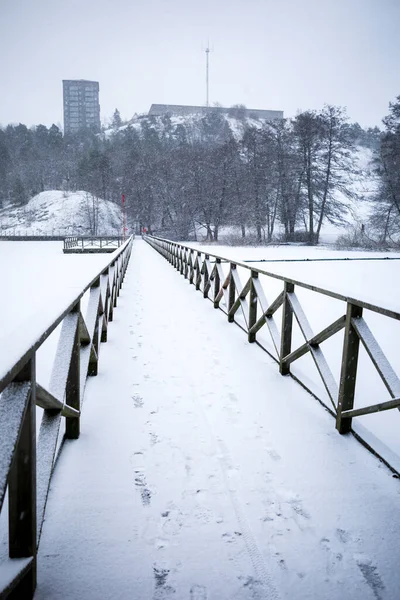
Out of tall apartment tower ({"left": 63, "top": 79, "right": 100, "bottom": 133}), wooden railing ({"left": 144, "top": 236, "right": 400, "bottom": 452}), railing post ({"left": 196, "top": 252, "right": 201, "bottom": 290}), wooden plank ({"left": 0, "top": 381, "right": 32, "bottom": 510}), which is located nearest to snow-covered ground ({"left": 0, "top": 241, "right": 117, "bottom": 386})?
wooden plank ({"left": 0, "top": 381, "right": 32, "bottom": 510})

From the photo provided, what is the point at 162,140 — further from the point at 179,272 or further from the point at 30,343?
the point at 30,343

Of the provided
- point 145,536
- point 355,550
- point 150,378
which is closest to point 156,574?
point 145,536

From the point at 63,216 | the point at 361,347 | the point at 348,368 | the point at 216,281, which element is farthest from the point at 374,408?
the point at 63,216

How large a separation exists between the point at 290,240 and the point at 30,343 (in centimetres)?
3905

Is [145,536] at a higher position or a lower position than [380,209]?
lower

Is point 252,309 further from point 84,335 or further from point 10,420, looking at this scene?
point 10,420

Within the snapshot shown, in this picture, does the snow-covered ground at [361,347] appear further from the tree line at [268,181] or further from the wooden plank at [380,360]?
the tree line at [268,181]

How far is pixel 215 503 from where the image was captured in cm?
214

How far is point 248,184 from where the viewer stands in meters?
41.0

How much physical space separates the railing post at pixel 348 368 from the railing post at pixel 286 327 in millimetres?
1185

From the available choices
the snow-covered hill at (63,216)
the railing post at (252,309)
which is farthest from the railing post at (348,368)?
the snow-covered hill at (63,216)

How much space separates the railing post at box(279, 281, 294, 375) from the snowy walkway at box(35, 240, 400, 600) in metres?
0.39

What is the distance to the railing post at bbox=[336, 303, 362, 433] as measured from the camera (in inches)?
107

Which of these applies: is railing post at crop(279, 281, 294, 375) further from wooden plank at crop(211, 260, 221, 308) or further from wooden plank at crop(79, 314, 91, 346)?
wooden plank at crop(211, 260, 221, 308)
